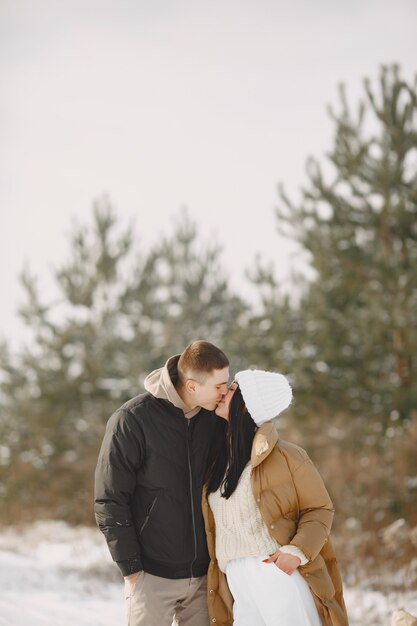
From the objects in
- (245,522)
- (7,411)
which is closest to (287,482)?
(245,522)

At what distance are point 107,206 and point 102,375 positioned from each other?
13.5 ft

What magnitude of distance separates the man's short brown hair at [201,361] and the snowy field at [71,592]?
10.6 feet

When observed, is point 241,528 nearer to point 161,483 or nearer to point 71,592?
point 161,483

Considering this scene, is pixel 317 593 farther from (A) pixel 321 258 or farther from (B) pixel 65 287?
(B) pixel 65 287

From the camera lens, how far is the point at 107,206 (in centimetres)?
1864

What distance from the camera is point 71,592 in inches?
329

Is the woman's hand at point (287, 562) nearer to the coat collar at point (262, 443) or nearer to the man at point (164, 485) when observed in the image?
the coat collar at point (262, 443)

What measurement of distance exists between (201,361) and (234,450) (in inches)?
16.7

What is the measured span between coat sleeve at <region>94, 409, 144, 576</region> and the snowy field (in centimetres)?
273

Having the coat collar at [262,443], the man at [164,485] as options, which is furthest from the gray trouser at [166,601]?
the coat collar at [262,443]

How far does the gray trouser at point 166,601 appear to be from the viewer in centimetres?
351

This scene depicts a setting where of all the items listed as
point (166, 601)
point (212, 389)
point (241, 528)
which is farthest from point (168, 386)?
point (166, 601)

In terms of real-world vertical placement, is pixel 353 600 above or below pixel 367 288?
below

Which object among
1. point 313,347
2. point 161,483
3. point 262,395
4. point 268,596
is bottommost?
point 268,596
